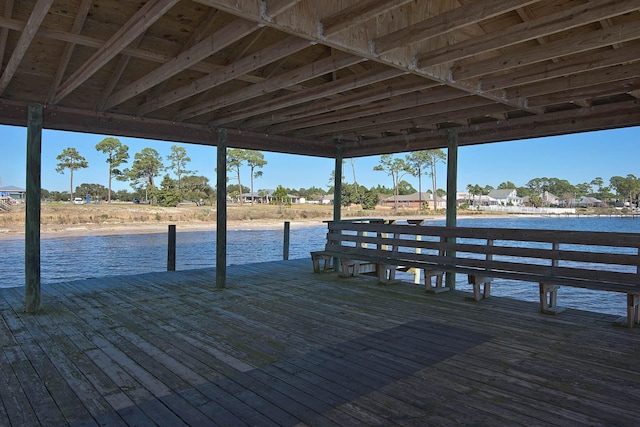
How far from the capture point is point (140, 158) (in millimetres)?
49094

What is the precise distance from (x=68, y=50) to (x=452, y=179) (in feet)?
17.1

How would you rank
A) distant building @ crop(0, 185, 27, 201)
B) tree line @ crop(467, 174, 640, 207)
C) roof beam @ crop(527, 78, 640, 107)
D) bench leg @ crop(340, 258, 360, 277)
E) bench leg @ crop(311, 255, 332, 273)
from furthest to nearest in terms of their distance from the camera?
tree line @ crop(467, 174, 640, 207) < distant building @ crop(0, 185, 27, 201) < bench leg @ crop(311, 255, 332, 273) < bench leg @ crop(340, 258, 360, 277) < roof beam @ crop(527, 78, 640, 107)

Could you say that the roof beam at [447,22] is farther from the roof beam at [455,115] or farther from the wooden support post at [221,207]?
the wooden support post at [221,207]

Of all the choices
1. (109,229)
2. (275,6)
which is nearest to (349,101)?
(275,6)

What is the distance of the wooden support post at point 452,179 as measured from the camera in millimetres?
6285

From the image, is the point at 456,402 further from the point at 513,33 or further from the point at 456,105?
the point at 456,105

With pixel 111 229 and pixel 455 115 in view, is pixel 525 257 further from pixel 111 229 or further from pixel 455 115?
pixel 111 229

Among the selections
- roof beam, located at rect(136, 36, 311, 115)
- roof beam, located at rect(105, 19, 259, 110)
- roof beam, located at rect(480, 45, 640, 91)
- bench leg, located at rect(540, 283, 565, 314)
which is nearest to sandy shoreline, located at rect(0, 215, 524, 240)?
roof beam, located at rect(136, 36, 311, 115)

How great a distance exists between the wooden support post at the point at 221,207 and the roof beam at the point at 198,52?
1761 mm

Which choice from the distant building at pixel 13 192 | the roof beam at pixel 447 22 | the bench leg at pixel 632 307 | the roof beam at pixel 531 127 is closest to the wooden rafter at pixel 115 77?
the roof beam at pixel 447 22

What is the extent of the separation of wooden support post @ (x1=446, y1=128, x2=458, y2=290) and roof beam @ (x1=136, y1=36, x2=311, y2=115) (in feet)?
12.2

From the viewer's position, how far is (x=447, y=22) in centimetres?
270

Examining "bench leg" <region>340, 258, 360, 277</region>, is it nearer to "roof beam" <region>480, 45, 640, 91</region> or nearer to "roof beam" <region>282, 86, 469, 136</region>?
"roof beam" <region>282, 86, 469, 136</region>

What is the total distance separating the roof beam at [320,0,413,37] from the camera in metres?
2.40
